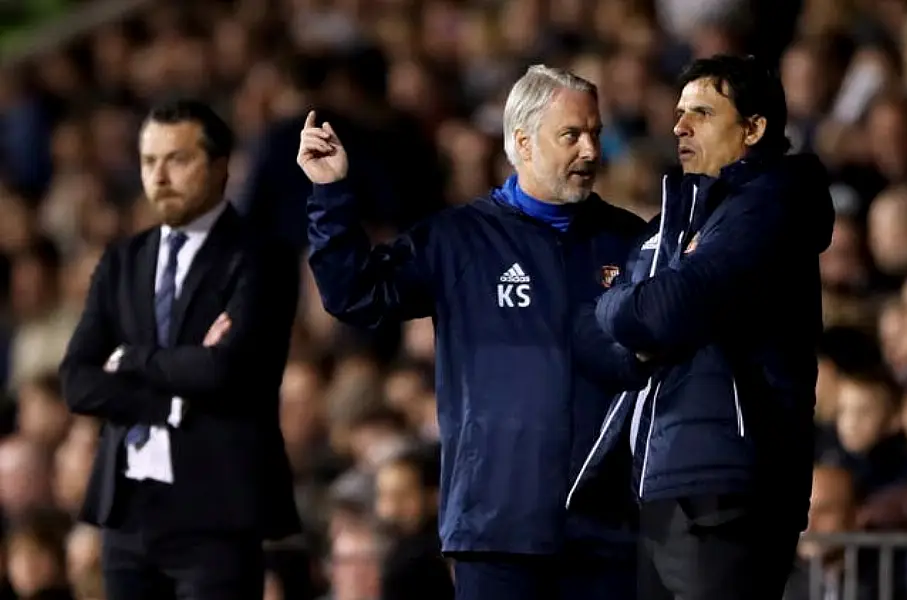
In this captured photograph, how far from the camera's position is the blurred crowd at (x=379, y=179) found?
855 centimetres

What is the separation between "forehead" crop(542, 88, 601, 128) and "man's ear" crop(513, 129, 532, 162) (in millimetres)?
69

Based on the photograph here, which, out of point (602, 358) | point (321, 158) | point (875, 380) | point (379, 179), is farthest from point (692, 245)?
point (379, 179)

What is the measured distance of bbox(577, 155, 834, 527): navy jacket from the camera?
503 cm

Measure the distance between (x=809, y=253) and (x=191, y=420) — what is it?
6.53 feet

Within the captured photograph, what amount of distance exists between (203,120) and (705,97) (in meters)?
1.78

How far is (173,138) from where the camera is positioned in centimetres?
650

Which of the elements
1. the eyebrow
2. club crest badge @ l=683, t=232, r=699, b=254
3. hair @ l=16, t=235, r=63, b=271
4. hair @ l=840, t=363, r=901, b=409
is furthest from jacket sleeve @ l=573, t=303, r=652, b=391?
hair @ l=16, t=235, r=63, b=271

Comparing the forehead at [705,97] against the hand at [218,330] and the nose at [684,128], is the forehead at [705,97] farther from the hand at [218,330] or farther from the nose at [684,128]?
the hand at [218,330]

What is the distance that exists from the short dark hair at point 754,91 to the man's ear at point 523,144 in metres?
0.53

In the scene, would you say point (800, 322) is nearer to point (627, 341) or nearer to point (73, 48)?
point (627, 341)

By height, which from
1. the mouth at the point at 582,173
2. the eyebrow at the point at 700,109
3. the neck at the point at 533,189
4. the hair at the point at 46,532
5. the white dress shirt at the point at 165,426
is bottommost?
Result: the hair at the point at 46,532

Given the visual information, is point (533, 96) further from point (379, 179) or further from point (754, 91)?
point (379, 179)

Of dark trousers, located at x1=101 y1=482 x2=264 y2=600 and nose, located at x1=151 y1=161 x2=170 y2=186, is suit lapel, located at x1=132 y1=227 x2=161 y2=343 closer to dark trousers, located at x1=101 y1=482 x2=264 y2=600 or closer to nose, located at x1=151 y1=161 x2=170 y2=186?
nose, located at x1=151 y1=161 x2=170 y2=186

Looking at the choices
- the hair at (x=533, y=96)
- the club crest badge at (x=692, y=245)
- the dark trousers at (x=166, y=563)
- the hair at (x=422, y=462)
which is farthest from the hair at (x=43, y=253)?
the club crest badge at (x=692, y=245)
